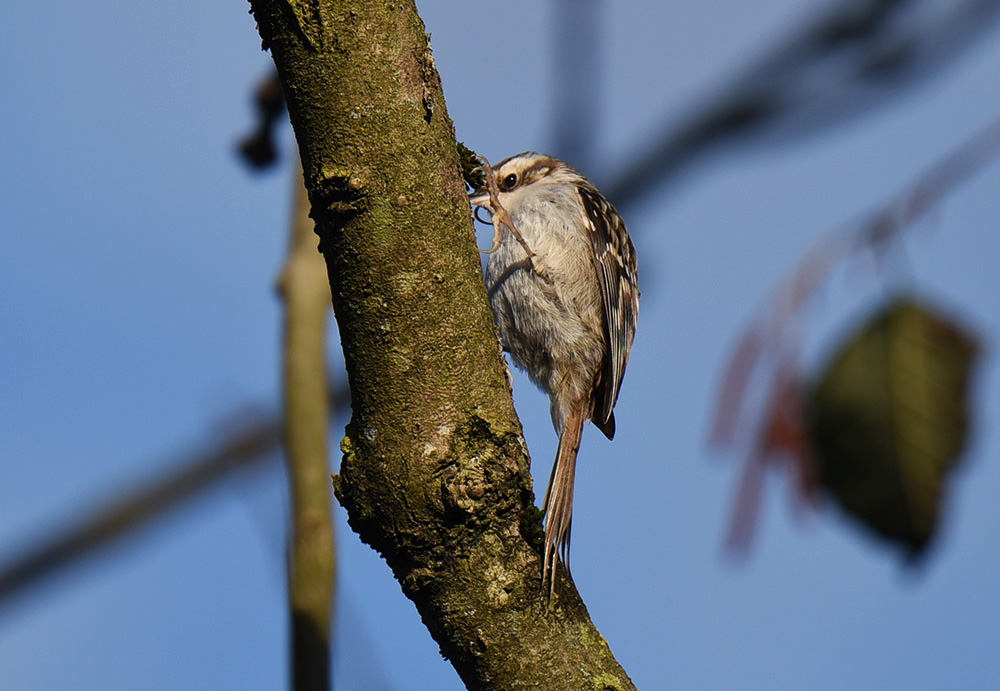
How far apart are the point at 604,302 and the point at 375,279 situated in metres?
2.46

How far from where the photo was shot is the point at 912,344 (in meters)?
1.59

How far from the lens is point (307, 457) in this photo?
2.65 m

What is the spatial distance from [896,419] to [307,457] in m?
1.55

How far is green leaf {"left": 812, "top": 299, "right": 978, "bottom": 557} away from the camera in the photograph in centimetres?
149

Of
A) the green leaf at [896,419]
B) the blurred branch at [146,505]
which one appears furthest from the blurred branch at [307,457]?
the green leaf at [896,419]

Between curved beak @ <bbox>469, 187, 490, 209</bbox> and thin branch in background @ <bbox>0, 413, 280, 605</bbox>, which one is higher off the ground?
curved beak @ <bbox>469, 187, 490, 209</bbox>

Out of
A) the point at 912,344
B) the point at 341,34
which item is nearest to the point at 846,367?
the point at 912,344

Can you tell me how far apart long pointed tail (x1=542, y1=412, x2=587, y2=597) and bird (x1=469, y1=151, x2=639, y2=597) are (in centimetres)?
2

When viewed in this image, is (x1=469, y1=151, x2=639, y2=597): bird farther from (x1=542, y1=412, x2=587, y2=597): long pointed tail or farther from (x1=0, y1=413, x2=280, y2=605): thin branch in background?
(x1=0, y1=413, x2=280, y2=605): thin branch in background

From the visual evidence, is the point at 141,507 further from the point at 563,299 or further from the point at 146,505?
the point at 563,299

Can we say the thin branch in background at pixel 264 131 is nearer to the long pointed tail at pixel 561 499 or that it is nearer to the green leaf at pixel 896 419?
the long pointed tail at pixel 561 499

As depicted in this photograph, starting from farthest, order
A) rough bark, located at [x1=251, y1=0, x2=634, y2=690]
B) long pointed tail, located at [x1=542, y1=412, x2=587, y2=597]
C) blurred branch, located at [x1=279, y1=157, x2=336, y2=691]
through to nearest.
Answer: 1. blurred branch, located at [x1=279, y1=157, x2=336, y2=691]
2. long pointed tail, located at [x1=542, y1=412, x2=587, y2=597]
3. rough bark, located at [x1=251, y1=0, x2=634, y2=690]

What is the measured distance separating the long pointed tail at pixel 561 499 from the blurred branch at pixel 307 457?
0.56m

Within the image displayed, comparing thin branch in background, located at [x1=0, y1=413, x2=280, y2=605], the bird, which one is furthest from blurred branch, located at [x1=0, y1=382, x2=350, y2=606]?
the bird
